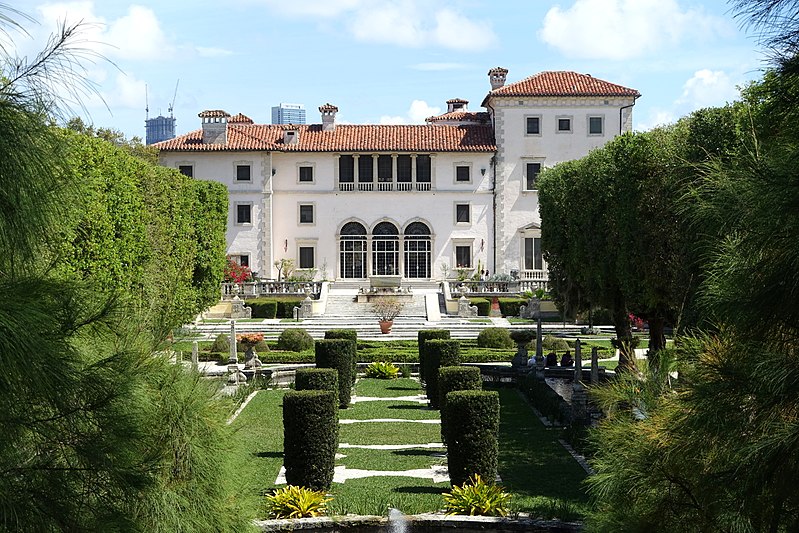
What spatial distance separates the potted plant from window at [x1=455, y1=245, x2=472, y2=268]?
8866 millimetres

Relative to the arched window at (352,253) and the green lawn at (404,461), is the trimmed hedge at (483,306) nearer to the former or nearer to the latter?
the arched window at (352,253)

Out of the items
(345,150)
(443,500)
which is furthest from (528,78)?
(443,500)

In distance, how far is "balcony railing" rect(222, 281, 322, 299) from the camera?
4753 cm

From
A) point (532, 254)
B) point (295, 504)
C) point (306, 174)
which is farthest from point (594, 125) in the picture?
point (295, 504)

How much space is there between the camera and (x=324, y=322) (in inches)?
1682

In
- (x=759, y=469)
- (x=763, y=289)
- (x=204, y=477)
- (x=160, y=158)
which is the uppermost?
(x=160, y=158)

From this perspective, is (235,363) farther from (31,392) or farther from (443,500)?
(31,392)

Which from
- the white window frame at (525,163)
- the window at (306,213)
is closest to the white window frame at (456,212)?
the white window frame at (525,163)

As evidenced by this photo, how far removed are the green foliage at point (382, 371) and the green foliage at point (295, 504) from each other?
51.3ft

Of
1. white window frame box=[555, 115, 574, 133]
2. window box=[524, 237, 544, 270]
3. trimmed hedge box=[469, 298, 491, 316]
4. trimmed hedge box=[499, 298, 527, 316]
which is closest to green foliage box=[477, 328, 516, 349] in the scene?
trimmed hedge box=[469, 298, 491, 316]

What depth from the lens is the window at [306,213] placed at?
181 feet

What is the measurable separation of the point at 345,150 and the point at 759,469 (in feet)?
166

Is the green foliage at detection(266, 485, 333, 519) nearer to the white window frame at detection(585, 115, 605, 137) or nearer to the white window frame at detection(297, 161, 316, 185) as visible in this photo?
the white window frame at detection(297, 161, 316, 185)

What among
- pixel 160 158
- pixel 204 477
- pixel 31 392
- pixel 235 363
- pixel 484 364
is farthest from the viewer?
pixel 160 158
